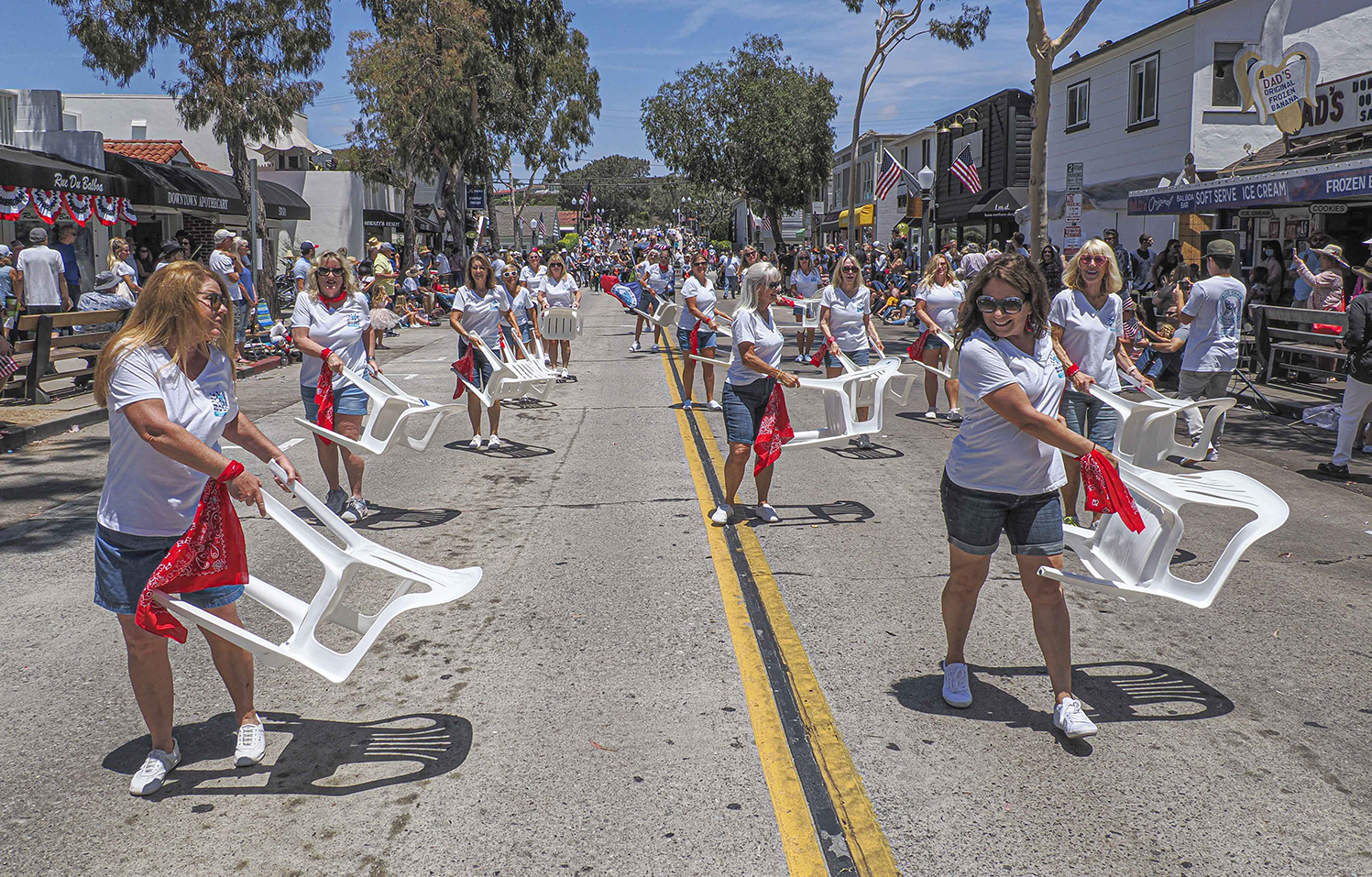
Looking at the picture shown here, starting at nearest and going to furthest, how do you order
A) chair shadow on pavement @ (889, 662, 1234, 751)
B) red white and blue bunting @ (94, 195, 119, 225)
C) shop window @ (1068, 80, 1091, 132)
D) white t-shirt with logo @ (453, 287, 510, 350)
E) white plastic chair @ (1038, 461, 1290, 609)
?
1. white plastic chair @ (1038, 461, 1290, 609)
2. chair shadow on pavement @ (889, 662, 1234, 751)
3. white t-shirt with logo @ (453, 287, 510, 350)
4. red white and blue bunting @ (94, 195, 119, 225)
5. shop window @ (1068, 80, 1091, 132)

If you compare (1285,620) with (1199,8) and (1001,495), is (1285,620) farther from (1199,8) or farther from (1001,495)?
(1199,8)

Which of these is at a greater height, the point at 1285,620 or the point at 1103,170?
the point at 1103,170

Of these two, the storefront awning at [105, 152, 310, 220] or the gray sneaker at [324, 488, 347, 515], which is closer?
the gray sneaker at [324, 488, 347, 515]

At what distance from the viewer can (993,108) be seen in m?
42.5

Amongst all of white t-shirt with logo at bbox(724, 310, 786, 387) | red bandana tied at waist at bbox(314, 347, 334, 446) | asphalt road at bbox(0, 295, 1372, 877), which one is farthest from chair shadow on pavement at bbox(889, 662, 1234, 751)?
red bandana tied at waist at bbox(314, 347, 334, 446)

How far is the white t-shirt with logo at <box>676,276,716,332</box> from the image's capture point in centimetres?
1314

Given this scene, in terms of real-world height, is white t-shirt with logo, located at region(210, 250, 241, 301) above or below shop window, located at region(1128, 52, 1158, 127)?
below

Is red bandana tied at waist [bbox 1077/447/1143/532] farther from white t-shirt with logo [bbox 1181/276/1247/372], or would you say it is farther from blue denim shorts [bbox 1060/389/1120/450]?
white t-shirt with logo [bbox 1181/276/1247/372]

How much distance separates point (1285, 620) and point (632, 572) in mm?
3555

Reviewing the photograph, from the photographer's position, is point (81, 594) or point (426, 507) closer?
point (81, 594)

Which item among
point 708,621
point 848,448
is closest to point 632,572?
point 708,621

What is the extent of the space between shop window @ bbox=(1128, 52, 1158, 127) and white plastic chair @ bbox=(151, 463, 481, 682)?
2675 cm

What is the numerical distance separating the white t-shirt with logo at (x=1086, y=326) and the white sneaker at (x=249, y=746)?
522 centimetres

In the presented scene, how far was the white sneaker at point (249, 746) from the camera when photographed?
13.4 feet
